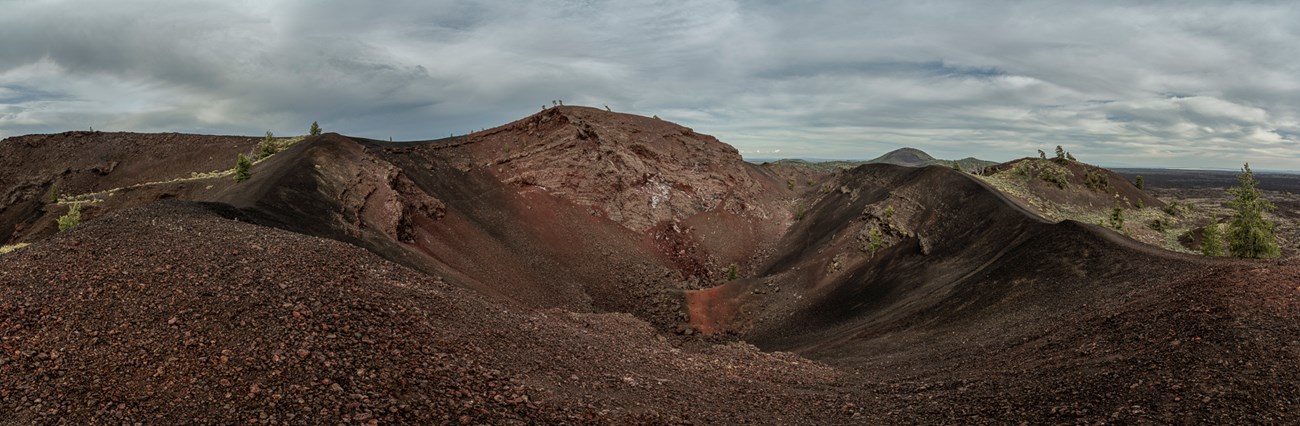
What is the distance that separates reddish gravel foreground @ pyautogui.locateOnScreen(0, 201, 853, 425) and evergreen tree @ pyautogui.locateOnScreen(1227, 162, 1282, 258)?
21200 mm

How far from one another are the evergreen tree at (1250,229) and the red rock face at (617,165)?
2456cm

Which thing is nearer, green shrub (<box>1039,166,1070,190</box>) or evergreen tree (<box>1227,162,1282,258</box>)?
evergreen tree (<box>1227,162,1282,258</box>)

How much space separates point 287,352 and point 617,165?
33385mm

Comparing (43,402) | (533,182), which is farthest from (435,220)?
(43,402)

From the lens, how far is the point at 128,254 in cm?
1066

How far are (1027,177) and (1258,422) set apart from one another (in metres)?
39.4

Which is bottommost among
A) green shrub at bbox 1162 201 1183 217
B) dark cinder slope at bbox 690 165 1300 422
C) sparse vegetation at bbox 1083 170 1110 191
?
dark cinder slope at bbox 690 165 1300 422

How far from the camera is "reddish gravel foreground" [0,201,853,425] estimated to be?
677 centimetres

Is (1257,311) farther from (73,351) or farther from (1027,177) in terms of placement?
(1027,177)

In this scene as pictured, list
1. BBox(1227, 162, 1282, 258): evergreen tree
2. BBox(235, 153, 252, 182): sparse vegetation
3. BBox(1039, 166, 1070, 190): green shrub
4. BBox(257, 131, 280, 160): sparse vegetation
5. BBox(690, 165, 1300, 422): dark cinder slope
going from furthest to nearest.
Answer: BBox(1039, 166, 1070, 190): green shrub, BBox(257, 131, 280, 160): sparse vegetation, BBox(235, 153, 252, 182): sparse vegetation, BBox(1227, 162, 1282, 258): evergreen tree, BBox(690, 165, 1300, 422): dark cinder slope

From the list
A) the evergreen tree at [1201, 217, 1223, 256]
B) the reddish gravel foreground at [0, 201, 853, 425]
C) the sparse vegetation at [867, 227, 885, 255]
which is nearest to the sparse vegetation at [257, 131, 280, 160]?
the reddish gravel foreground at [0, 201, 853, 425]

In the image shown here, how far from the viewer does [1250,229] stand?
76.4ft

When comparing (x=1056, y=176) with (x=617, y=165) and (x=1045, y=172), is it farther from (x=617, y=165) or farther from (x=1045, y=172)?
(x=617, y=165)

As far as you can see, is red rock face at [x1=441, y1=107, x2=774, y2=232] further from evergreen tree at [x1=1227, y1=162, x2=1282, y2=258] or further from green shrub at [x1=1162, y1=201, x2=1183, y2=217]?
green shrub at [x1=1162, y1=201, x2=1183, y2=217]
